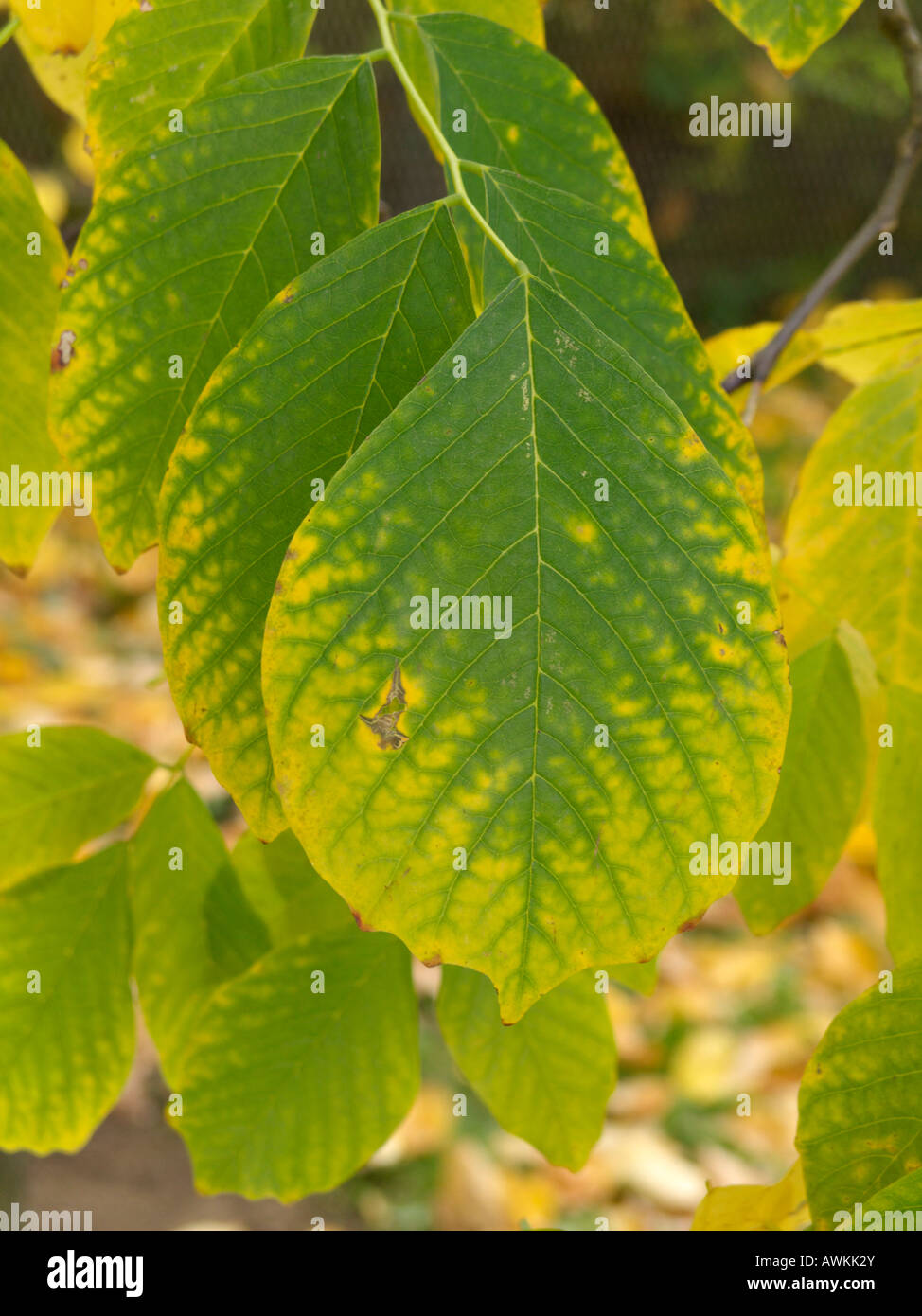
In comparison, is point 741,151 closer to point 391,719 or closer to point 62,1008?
point 62,1008

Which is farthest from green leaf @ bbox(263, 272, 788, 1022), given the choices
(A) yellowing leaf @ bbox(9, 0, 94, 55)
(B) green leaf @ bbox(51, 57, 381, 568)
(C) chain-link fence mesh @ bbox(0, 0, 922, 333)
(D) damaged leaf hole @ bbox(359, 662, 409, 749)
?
(C) chain-link fence mesh @ bbox(0, 0, 922, 333)

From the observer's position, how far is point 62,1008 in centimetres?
59

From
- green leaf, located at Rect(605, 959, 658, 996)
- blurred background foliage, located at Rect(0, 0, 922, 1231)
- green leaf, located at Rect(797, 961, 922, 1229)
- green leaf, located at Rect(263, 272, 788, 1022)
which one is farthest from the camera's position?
blurred background foliage, located at Rect(0, 0, 922, 1231)

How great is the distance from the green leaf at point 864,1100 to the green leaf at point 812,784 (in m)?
0.14

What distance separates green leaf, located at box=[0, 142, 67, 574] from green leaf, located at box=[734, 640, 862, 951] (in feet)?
1.24

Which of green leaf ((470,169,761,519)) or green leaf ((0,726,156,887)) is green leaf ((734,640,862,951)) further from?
green leaf ((0,726,156,887))

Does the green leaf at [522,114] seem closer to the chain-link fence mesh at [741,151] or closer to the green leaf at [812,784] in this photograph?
the green leaf at [812,784]

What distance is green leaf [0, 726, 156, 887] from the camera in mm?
602

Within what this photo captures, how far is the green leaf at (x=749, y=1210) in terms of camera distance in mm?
503

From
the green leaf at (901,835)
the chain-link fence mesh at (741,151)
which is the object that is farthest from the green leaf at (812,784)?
the chain-link fence mesh at (741,151)

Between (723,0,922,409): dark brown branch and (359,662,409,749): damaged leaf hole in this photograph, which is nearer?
(359,662,409,749): damaged leaf hole
